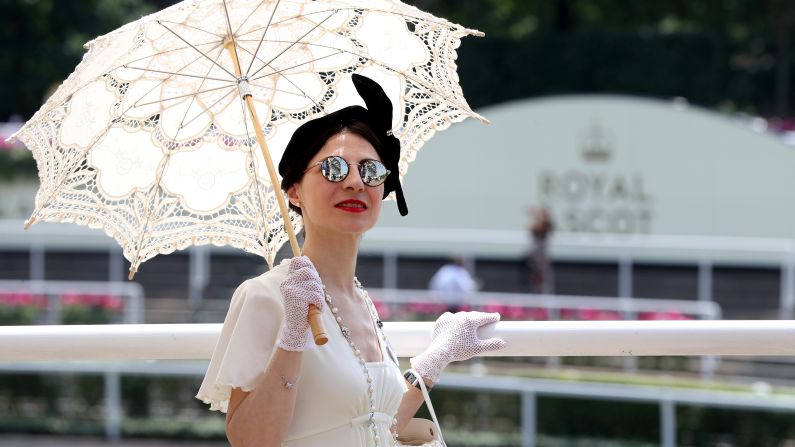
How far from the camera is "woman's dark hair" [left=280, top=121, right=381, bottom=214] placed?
7.36 ft

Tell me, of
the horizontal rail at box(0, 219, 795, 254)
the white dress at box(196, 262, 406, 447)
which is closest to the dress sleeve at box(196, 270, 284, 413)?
the white dress at box(196, 262, 406, 447)

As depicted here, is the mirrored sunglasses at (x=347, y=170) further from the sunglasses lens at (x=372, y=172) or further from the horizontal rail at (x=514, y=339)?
the horizontal rail at (x=514, y=339)

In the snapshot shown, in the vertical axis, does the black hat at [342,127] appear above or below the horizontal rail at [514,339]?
above

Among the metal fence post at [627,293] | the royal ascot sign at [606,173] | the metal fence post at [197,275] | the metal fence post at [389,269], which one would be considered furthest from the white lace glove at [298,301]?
the royal ascot sign at [606,173]

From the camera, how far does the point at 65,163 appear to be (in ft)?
8.63

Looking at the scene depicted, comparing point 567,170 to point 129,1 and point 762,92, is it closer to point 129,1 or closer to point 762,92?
point 762,92

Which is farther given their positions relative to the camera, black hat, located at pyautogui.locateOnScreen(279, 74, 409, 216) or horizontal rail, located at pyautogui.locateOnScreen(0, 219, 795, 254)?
horizontal rail, located at pyautogui.locateOnScreen(0, 219, 795, 254)

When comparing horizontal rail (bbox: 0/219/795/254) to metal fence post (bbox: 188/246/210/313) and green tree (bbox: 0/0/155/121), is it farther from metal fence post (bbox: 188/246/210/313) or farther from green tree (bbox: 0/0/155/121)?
green tree (bbox: 0/0/155/121)

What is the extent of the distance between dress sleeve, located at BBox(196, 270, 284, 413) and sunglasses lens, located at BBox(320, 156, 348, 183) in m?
0.18

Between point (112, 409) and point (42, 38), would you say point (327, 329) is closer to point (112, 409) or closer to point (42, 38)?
point (112, 409)

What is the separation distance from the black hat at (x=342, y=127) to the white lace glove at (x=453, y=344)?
31 cm

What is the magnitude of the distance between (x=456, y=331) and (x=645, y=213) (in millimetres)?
15738

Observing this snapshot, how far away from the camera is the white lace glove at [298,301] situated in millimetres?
2031

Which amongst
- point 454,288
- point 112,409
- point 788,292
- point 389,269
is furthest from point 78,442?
point 788,292
